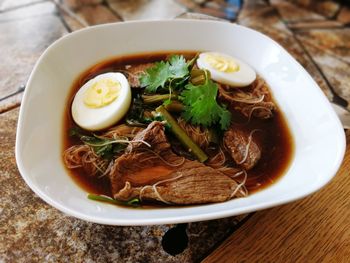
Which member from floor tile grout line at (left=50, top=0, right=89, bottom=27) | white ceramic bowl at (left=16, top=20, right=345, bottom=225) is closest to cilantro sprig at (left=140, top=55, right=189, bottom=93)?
white ceramic bowl at (left=16, top=20, right=345, bottom=225)

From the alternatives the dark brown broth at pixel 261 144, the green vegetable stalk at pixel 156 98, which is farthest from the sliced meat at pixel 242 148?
the green vegetable stalk at pixel 156 98

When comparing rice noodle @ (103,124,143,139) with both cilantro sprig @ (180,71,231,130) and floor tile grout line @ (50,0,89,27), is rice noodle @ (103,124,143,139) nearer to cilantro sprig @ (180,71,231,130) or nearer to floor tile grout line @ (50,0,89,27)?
cilantro sprig @ (180,71,231,130)

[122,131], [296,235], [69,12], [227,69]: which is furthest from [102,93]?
[69,12]

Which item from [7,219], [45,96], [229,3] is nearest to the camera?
[7,219]

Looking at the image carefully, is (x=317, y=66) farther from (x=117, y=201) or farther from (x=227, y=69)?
(x=117, y=201)

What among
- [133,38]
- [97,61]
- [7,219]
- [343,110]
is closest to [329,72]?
[343,110]

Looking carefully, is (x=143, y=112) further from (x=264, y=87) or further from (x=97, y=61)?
(x=264, y=87)

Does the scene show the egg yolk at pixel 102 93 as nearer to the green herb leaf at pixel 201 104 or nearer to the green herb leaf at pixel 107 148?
the green herb leaf at pixel 107 148
